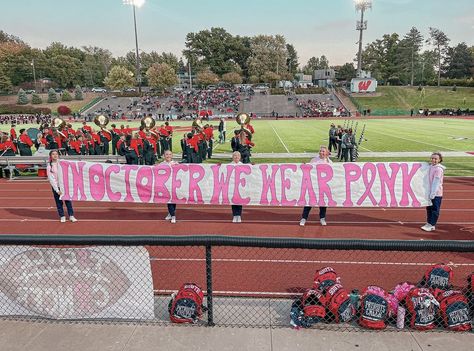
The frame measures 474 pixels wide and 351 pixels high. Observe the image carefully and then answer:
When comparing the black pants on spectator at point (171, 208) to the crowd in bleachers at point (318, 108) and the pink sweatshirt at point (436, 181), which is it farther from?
the crowd in bleachers at point (318, 108)

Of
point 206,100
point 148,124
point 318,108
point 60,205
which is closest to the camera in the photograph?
point 60,205

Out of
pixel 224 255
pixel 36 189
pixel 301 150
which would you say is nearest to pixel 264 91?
pixel 301 150

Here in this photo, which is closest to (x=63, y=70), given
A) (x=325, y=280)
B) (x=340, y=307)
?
(x=325, y=280)

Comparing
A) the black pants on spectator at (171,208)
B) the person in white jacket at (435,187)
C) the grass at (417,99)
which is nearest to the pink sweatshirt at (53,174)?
the black pants on spectator at (171,208)

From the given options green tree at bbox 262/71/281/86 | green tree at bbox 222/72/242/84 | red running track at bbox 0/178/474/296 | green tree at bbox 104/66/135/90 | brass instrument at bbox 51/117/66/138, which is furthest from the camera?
green tree at bbox 222/72/242/84

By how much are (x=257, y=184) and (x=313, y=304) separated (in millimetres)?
4954

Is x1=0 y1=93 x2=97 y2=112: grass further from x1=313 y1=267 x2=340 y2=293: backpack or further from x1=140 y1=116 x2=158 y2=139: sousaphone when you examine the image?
x1=313 y1=267 x2=340 y2=293: backpack

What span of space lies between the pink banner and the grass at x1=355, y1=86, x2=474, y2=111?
60.5 m

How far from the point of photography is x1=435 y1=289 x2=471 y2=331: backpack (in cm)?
458

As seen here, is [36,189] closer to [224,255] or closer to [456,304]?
[224,255]

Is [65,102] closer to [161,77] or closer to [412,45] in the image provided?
[161,77]

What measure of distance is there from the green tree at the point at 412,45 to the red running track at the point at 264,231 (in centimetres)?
10078

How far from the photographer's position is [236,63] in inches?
4719

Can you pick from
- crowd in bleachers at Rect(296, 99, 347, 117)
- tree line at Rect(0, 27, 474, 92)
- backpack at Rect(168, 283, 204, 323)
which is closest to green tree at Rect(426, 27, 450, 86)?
tree line at Rect(0, 27, 474, 92)
